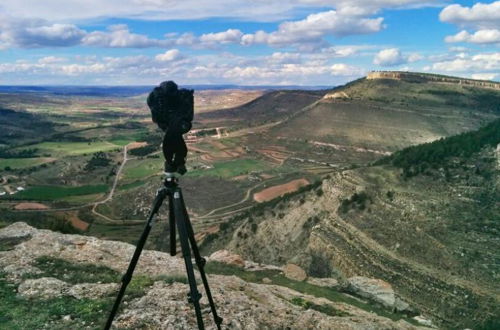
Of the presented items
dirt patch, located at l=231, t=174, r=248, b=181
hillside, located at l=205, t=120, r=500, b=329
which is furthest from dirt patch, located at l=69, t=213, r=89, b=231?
dirt patch, located at l=231, t=174, r=248, b=181

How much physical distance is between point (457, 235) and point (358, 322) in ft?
76.2

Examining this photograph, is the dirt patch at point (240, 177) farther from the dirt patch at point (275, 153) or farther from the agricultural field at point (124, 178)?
the dirt patch at point (275, 153)

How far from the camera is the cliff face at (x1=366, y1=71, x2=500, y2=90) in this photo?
162m

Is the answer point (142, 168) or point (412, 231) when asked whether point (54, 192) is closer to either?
point (142, 168)

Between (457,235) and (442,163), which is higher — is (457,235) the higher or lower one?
the lower one

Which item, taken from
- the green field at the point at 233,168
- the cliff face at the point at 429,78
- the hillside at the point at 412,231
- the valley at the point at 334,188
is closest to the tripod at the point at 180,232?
the valley at the point at 334,188

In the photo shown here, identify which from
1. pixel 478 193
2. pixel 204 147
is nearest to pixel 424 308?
pixel 478 193

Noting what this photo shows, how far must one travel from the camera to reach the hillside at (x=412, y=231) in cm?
2666

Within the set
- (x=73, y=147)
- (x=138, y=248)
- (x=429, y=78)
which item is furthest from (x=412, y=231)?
(x=429, y=78)

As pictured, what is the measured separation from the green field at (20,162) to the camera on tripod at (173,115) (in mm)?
132162

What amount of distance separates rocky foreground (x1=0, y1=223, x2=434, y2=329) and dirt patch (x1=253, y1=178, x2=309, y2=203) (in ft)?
230

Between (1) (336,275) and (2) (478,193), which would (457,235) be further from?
(1) (336,275)

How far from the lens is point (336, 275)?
31.7 m

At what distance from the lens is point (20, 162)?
424ft
